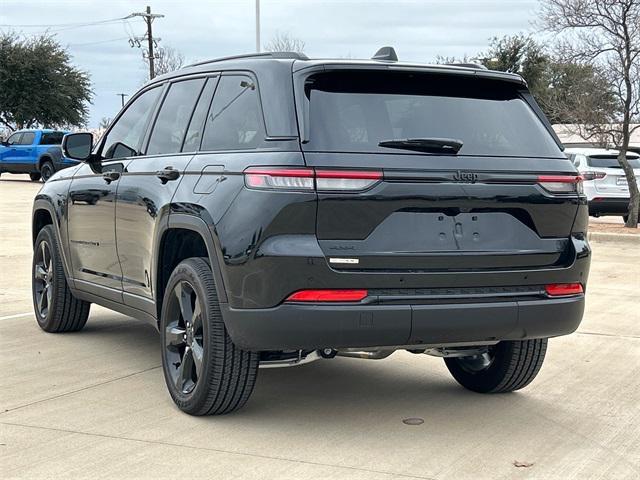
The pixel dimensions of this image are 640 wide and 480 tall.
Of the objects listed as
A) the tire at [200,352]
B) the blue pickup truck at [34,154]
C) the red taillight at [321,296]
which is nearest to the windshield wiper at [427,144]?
the red taillight at [321,296]

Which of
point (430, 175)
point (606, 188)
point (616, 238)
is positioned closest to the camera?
point (430, 175)

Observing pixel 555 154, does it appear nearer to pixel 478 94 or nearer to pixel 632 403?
pixel 478 94

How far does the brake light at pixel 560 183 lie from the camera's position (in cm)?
493

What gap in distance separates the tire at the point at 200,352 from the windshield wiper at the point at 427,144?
1.15 metres

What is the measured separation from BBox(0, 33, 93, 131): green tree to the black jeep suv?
1996 inches

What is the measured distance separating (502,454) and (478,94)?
6.04 feet

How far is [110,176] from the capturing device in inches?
250

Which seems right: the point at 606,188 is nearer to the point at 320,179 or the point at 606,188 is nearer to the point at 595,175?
the point at 595,175

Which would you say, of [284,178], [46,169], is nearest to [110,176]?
→ [284,178]

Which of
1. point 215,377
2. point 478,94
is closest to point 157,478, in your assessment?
point 215,377

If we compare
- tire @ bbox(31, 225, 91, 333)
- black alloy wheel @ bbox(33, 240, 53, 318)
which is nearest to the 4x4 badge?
tire @ bbox(31, 225, 91, 333)

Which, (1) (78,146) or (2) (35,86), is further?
(2) (35,86)

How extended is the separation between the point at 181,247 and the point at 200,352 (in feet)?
2.36

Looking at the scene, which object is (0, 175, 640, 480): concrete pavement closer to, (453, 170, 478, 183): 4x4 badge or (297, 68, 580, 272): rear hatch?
(297, 68, 580, 272): rear hatch
